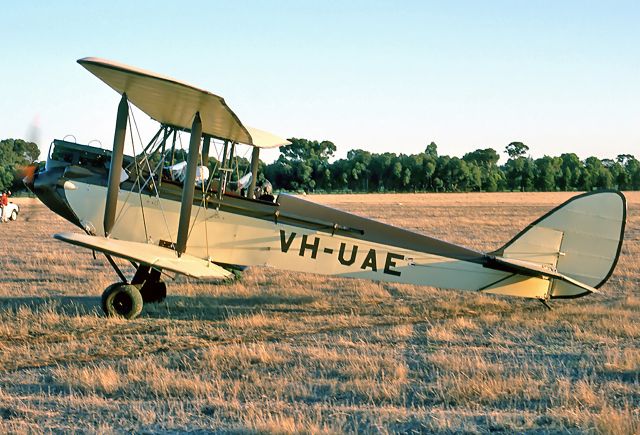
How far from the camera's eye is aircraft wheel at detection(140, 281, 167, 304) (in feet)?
30.3

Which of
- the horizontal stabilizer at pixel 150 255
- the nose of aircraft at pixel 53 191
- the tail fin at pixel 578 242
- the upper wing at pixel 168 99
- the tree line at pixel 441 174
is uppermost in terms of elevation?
the tree line at pixel 441 174

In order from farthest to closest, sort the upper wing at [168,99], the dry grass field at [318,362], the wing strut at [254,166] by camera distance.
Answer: the wing strut at [254,166]
the upper wing at [168,99]
the dry grass field at [318,362]

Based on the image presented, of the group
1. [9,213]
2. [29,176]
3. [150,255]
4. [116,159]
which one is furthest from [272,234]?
[9,213]

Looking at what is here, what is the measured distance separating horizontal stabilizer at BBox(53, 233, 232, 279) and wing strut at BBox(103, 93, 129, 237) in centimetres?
42

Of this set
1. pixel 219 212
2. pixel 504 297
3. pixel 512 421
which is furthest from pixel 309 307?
pixel 512 421

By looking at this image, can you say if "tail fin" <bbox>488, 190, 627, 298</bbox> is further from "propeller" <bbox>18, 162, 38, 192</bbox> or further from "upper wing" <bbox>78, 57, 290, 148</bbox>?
"propeller" <bbox>18, 162, 38, 192</bbox>

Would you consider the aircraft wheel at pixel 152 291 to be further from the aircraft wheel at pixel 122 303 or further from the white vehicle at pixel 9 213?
the white vehicle at pixel 9 213

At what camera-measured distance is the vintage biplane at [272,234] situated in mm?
8422

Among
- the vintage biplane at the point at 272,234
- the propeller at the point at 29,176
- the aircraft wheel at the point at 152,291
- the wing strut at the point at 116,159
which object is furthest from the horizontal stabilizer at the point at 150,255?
the propeller at the point at 29,176

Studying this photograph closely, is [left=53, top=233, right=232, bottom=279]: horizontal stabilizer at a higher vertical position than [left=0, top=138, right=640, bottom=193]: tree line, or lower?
lower

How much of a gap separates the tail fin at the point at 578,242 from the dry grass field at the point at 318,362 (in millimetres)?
485

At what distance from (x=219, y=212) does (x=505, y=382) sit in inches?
190

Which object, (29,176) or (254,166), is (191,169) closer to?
(254,166)

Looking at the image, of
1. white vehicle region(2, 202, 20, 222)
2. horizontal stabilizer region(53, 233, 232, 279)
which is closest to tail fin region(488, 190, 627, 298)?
horizontal stabilizer region(53, 233, 232, 279)
